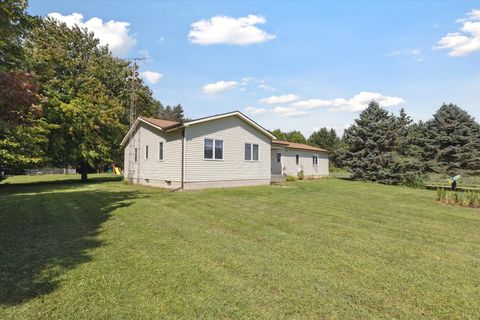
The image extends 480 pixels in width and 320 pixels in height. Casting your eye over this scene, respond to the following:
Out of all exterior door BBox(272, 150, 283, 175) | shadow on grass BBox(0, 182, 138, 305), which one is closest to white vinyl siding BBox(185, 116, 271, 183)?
exterior door BBox(272, 150, 283, 175)

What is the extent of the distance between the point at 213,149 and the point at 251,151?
9.81 feet

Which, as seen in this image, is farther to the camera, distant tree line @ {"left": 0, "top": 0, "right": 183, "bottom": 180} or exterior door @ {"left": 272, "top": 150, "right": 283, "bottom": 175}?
exterior door @ {"left": 272, "top": 150, "right": 283, "bottom": 175}

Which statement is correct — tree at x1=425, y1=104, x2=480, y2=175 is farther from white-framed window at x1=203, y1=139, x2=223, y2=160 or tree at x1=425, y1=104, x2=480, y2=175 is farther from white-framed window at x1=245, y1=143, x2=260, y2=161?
white-framed window at x1=203, y1=139, x2=223, y2=160

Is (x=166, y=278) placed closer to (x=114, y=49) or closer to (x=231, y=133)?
(x=231, y=133)

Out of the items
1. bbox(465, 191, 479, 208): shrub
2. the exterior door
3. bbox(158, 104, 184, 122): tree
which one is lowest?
bbox(465, 191, 479, 208): shrub

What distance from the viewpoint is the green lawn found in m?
3.23

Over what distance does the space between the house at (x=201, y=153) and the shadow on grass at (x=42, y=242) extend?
5.26 m

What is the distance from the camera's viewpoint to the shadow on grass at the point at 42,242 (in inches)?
149

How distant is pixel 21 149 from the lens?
1642cm

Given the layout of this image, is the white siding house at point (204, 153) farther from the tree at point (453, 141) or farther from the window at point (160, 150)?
the tree at point (453, 141)

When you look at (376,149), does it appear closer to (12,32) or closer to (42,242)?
(42,242)

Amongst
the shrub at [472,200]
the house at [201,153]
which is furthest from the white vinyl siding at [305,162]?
the shrub at [472,200]

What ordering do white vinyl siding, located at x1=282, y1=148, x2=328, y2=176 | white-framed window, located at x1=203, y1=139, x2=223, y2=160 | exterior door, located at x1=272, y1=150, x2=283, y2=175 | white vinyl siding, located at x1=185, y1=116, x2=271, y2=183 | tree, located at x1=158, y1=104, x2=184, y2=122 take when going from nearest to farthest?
white vinyl siding, located at x1=185, y1=116, x2=271, y2=183
white-framed window, located at x1=203, y1=139, x2=223, y2=160
exterior door, located at x1=272, y1=150, x2=283, y2=175
white vinyl siding, located at x1=282, y1=148, x2=328, y2=176
tree, located at x1=158, y1=104, x2=184, y2=122

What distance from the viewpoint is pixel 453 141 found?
21.3m
